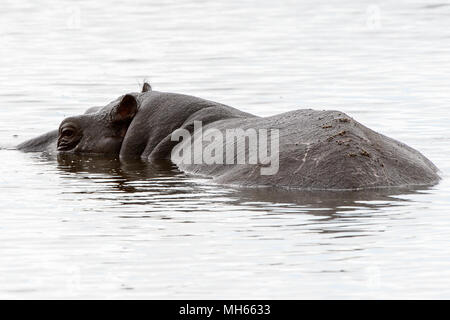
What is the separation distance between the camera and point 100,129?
13.8m

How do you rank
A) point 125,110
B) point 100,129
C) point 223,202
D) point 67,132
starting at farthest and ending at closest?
point 67,132
point 100,129
point 125,110
point 223,202

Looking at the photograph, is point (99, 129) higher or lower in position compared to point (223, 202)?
higher

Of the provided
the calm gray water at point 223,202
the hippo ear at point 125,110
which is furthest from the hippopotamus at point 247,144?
the calm gray water at point 223,202

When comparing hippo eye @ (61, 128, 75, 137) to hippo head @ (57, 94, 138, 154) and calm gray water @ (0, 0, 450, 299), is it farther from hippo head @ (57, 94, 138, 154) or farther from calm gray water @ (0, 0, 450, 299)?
calm gray water @ (0, 0, 450, 299)

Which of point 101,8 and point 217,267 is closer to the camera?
point 217,267

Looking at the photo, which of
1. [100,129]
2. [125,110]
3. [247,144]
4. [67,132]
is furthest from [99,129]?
[247,144]

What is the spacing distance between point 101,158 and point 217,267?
606cm

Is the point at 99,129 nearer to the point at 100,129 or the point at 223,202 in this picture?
the point at 100,129

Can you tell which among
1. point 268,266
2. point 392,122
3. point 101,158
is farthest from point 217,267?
point 392,122

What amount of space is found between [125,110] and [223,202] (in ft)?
11.5

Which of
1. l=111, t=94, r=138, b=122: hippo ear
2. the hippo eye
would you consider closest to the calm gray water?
the hippo eye

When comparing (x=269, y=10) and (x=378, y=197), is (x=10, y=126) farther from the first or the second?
(x=269, y=10)

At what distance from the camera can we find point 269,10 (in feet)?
124

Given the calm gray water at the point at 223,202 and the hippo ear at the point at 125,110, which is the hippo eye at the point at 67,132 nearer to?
the calm gray water at the point at 223,202
